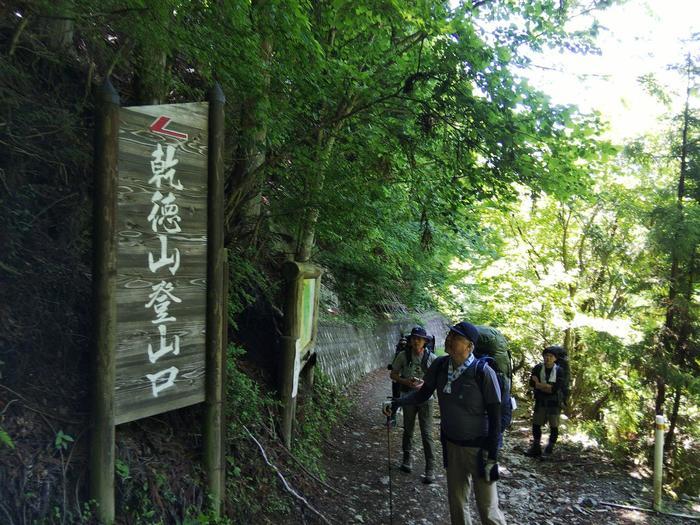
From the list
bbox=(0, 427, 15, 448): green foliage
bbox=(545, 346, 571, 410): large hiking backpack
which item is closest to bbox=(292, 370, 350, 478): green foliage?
bbox=(0, 427, 15, 448): green foliage

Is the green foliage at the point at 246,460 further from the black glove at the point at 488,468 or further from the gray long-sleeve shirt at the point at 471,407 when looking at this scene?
the black glove at the point at 488,468

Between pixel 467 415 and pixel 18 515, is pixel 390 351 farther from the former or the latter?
pixel 18 515

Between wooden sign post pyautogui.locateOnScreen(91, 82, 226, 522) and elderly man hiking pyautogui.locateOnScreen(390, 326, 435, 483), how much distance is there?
11.2 ft

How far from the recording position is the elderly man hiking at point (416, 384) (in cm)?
648

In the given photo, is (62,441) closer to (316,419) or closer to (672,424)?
(316,419)

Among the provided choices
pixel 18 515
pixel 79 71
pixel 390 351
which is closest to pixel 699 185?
pixel 79 71

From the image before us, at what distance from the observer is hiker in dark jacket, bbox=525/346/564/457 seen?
7.85m

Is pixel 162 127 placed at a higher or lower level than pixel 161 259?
higher

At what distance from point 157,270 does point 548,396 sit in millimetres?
6979

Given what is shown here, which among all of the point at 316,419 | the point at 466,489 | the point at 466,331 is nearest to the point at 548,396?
the point at 316,419

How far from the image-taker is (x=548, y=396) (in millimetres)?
7922

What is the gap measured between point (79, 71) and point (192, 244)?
1.83m

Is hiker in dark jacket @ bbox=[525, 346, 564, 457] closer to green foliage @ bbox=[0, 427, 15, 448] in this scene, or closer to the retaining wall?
the retaining wall

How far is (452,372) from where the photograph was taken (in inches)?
171
